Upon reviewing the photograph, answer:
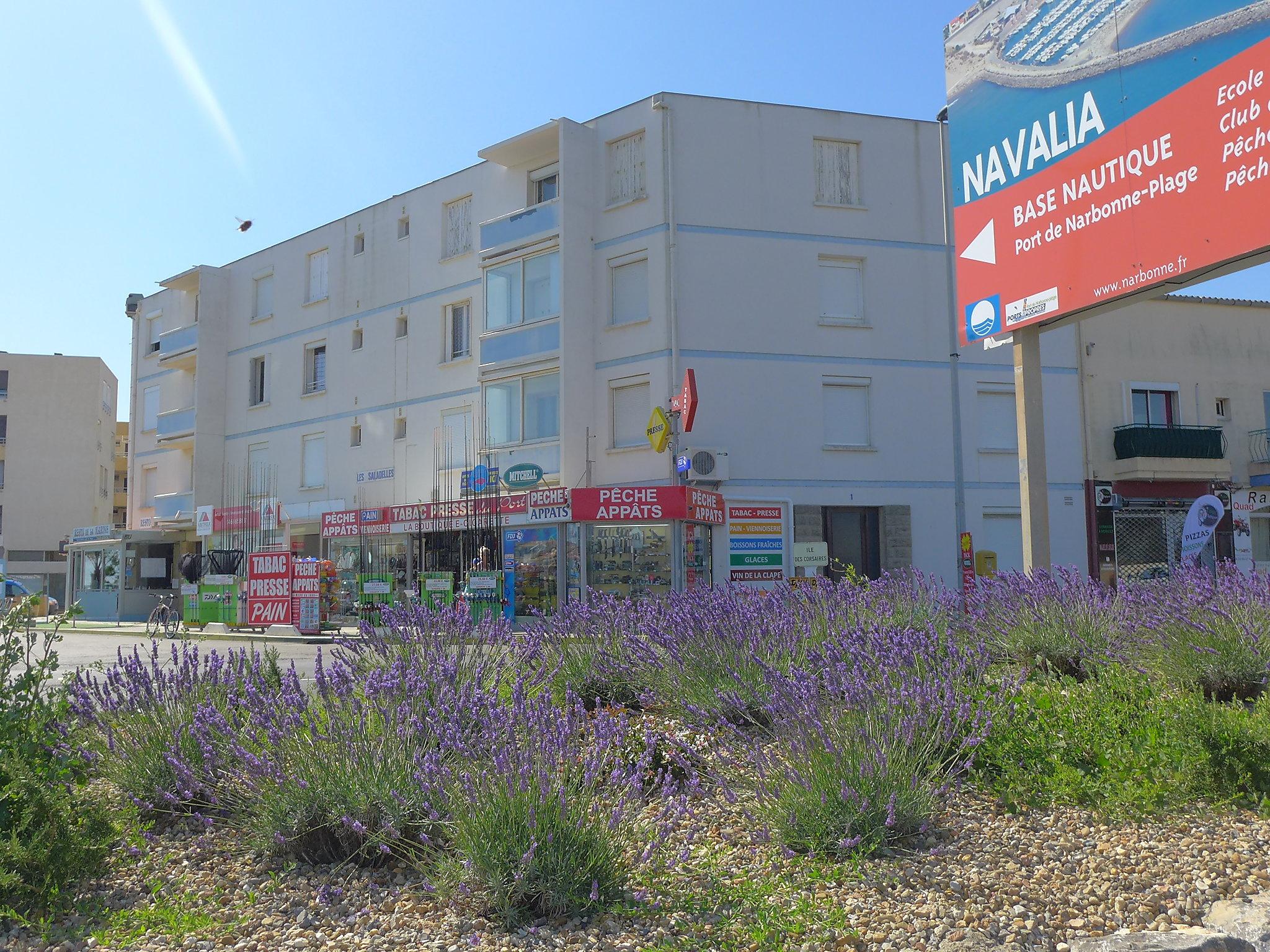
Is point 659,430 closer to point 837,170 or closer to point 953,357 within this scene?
point 953,357

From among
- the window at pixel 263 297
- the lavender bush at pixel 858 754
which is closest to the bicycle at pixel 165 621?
the window at pixel 263 297

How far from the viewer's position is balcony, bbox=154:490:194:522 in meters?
34.1

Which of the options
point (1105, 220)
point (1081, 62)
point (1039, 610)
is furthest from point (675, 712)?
point (1081, 62)

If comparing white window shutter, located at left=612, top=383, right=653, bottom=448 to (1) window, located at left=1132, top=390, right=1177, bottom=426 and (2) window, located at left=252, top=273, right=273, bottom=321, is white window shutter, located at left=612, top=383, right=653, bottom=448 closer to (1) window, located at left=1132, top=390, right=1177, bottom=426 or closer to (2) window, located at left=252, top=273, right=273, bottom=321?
(1) window, located at left=1132, top=390, right=1177, bottom=426

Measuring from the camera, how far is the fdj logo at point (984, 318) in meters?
11.8

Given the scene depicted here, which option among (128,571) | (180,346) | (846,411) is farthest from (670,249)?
(128,571)

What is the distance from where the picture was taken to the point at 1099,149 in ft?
34.2

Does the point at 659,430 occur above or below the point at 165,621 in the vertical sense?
above

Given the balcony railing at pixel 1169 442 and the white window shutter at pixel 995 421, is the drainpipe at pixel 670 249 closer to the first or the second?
the white window shutter at pixel 995 421

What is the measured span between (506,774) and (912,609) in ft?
15.1

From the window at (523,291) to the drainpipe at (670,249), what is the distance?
2740 mm

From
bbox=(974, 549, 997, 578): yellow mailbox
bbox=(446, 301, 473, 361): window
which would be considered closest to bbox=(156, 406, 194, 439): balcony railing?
bbox=(446, 301, 473, 361): window

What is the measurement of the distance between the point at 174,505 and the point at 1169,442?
2871cm

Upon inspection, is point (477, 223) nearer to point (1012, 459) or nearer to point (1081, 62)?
point (1012, 459)
